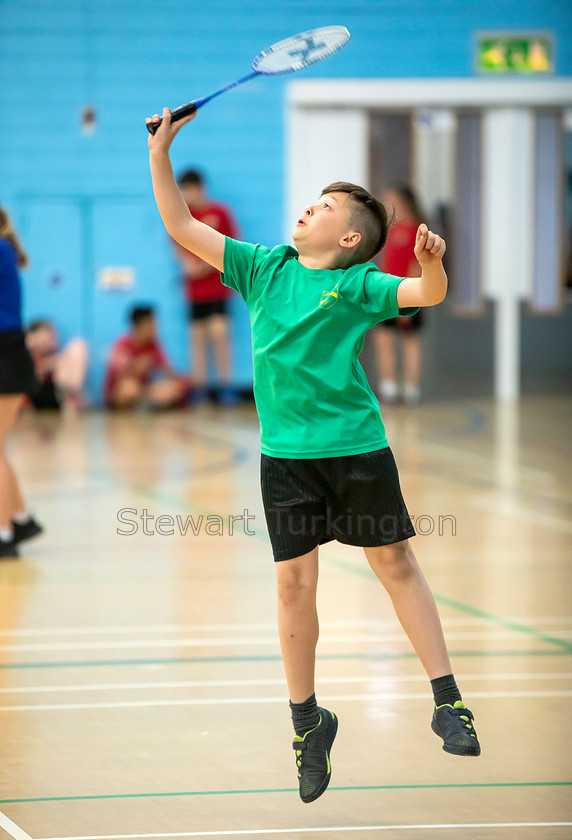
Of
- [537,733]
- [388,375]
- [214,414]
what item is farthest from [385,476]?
[388,375]

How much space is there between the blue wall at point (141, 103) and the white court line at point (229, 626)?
28.2ft

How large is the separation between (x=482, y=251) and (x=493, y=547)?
26.3 ft

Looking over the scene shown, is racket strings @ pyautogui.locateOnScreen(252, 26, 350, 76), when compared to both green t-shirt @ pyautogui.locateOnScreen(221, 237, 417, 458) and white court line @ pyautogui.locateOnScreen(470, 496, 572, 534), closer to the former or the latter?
green t-shirt @ pyautogui.locateOnScreen(221, 237, 417, 458)

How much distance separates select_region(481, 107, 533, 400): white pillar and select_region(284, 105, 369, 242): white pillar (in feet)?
4.94

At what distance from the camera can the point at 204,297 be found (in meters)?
12.7

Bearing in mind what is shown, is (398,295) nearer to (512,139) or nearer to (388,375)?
(388,375)

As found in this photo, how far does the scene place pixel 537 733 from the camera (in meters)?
3.38

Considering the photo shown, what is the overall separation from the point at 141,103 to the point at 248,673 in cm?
1001

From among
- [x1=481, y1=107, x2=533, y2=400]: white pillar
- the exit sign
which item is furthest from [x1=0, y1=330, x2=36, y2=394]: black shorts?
the exit sign

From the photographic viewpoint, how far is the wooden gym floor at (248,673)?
2883 mm

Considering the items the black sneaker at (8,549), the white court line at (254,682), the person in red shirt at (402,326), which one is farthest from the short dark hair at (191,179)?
the white court line at (254,682)

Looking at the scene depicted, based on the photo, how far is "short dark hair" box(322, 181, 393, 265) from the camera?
302 cm

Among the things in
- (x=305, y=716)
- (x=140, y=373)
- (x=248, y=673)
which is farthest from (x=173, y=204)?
(x=140, y=373)

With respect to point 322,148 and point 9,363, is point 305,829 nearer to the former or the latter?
point 9,363
